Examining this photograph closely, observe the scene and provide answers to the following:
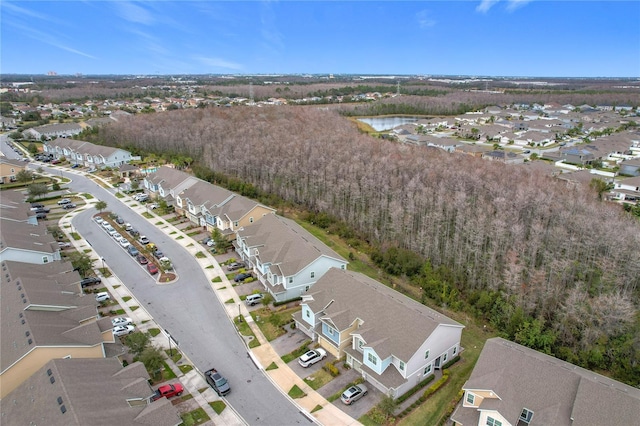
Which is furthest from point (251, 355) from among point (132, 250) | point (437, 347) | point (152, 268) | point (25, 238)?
point (25, 238)

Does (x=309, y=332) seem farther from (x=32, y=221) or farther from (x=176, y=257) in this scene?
(x=32, y=221)

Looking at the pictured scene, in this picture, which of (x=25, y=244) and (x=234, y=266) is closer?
(x=25, y=244)

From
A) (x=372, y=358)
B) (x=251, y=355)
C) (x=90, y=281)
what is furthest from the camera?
(x=90, y=281)

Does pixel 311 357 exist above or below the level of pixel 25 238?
below

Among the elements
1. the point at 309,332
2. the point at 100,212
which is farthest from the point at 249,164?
the point at 309,332

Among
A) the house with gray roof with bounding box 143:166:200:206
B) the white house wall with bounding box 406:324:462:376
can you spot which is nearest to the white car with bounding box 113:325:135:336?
the white house wall with bounding box 406:324:462:376

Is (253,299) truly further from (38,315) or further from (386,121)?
(386,121)

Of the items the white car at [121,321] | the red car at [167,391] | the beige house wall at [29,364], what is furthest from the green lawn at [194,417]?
the white car at [121,321]
